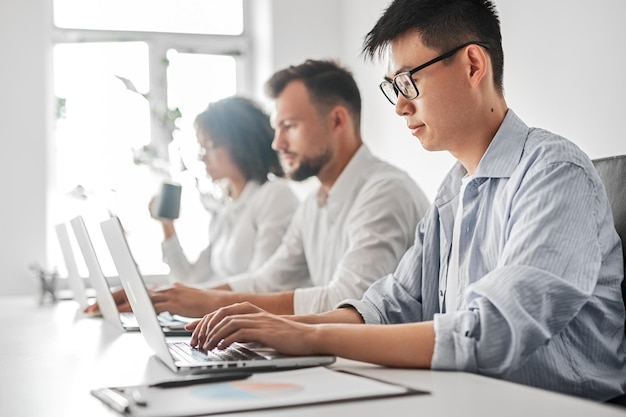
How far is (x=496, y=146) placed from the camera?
1.44 m

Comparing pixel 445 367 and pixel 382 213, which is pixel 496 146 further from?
pixel 382 213

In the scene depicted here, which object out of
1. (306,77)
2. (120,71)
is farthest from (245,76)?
(306,77)

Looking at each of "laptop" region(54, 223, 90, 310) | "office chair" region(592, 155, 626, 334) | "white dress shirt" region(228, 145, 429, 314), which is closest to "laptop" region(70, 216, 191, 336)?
"laptop" region(54, 223, 90, 310)

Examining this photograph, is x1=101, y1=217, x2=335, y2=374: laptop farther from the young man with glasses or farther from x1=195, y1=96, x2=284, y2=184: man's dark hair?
x1=195, y1=96, x2=284, y2=184: man's dark hair

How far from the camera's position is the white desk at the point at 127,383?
32.6 inches

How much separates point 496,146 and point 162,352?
0.67 meters

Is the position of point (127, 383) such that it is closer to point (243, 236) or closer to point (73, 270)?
point (73, 270)

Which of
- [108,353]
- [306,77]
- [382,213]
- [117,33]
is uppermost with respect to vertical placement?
[117,33]

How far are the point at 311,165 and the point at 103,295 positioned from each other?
0.80m

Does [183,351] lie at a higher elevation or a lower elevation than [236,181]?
lower

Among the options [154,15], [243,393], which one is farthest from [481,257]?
[154,15]

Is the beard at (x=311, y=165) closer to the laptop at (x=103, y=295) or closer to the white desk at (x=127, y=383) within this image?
the laptop at (x=103, y=295)

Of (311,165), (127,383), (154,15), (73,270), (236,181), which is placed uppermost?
(154,15)

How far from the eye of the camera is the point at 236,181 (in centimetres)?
346
